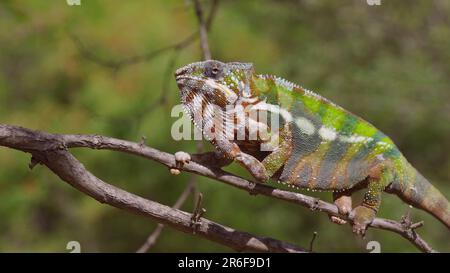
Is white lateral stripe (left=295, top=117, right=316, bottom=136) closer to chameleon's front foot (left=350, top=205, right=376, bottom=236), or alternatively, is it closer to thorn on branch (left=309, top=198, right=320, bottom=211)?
thorn on branch (left=309, top=198, right=320, bottom=211)

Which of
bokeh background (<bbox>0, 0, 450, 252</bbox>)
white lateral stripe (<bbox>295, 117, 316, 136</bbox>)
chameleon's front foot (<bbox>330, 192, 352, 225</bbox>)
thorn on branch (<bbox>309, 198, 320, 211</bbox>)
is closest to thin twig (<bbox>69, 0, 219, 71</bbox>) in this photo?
white lateral stripe (<bbox>295, 117, 316, 136</bbox>)

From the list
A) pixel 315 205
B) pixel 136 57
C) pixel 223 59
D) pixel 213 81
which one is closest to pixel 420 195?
pixel 315 205

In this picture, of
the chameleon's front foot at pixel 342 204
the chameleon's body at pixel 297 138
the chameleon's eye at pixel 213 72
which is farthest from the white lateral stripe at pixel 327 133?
the chameleon's eye at pixel 213 72

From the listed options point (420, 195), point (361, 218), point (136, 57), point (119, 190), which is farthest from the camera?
point (136, 57)

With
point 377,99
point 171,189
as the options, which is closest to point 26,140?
point 377,99

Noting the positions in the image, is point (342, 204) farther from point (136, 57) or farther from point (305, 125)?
point (136, 57)

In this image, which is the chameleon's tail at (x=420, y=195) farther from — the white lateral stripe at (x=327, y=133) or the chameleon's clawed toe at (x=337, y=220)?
the white lateral stripe at (x=327, y=133)
